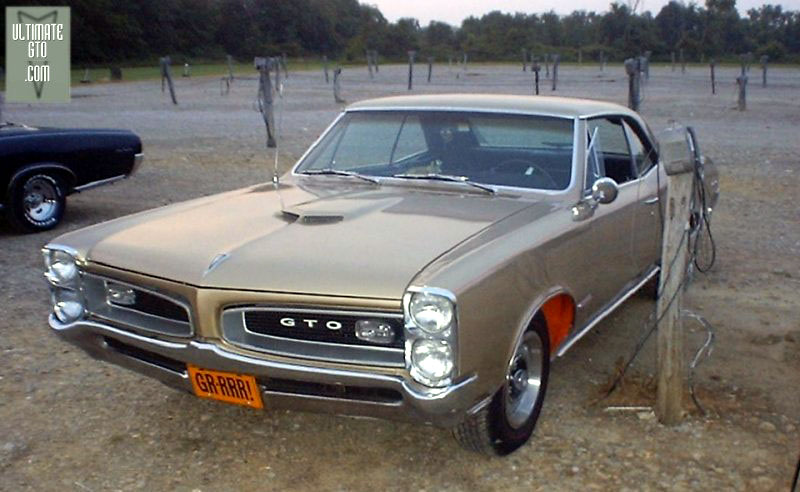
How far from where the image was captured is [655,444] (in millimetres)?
3836

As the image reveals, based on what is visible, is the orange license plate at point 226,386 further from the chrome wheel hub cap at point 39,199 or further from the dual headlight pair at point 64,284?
the chrome wheel hub cap at point 39,199

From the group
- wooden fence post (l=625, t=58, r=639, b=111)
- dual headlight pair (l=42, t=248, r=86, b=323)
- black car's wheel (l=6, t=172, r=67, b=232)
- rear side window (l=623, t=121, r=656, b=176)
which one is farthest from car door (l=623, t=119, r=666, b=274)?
wooden fence post (l=625, t=58, r=639, b=111)

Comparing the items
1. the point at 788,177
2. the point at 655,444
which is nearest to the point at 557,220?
the point at 655,444

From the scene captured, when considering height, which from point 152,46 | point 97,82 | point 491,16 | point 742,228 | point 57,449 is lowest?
point 57,449

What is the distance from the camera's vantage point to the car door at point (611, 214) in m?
4.49

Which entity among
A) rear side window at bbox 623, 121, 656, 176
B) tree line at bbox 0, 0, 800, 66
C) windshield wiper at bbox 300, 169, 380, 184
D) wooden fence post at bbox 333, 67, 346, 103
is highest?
tree line at bbox 0, 0, 800, 66

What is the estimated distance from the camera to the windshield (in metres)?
4.58

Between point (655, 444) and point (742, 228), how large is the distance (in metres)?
5.27

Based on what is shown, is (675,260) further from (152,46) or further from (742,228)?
(152,46)

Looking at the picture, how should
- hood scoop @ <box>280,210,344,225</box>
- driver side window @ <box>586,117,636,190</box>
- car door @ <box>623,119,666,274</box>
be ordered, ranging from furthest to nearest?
car door @ <box>623,119,666,274</box> → driver side window @ <box>586,117,636,190</box> → hood scoop @ <box>280,210,344,225</box>

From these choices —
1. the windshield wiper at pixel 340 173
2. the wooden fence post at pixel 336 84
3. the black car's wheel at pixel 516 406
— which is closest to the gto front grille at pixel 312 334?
the black car's wheel at pixel 516 406

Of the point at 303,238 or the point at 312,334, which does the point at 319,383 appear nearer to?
the point at 312,334

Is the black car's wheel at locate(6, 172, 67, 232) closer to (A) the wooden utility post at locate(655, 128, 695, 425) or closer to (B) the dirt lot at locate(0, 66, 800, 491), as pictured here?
(B) the dirt lot at locate(0, 66, 800, 491)

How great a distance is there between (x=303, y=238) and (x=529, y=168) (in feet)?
4.86
